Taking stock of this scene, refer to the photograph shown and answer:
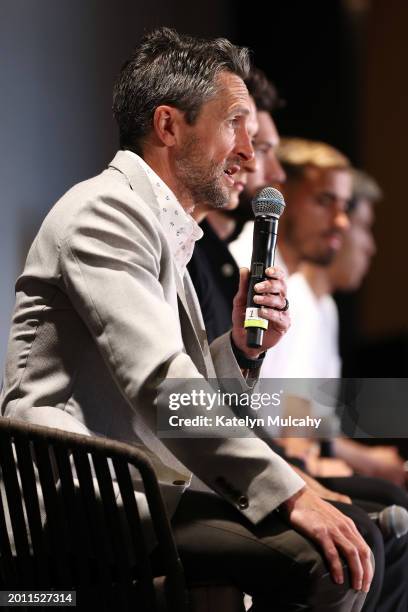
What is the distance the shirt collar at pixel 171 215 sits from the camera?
175 centimetres

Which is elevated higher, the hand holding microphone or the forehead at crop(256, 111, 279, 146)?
the forehead at crop(256, 111, 279, 146)

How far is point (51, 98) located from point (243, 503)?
4.70 feet

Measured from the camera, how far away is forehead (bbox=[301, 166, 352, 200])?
13.0 ft

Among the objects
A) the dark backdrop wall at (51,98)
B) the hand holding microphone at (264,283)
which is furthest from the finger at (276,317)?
the dark backdrop wall at (51,98)

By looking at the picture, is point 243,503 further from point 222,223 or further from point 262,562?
point 222,223

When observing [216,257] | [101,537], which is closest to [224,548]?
[101,537]

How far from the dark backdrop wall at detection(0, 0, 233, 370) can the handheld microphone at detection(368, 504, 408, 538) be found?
98 centimetres

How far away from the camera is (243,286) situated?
1.83 meters

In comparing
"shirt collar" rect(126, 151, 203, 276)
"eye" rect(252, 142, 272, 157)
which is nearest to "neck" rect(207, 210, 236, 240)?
"eye" rect(252, 142, 272, 157)

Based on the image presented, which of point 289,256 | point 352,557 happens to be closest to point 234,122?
point 352,557

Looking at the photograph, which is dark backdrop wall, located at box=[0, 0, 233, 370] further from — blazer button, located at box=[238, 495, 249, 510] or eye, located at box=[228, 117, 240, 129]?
blazer button, located at box=[238, 495, 249, 510]

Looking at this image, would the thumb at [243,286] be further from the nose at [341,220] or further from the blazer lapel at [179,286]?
the nose at [341,220]

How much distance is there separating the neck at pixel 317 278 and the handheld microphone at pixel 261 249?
83.7 inches

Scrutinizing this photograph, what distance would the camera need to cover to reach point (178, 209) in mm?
1782
